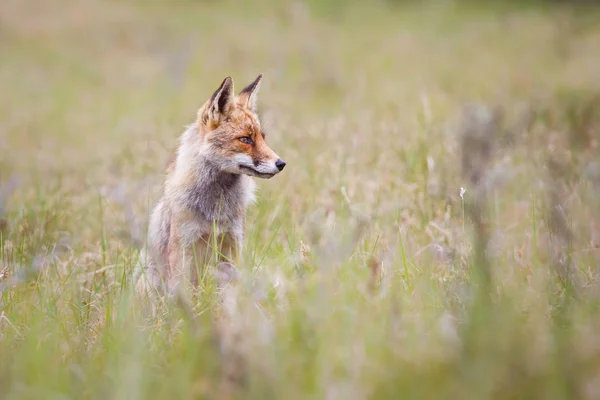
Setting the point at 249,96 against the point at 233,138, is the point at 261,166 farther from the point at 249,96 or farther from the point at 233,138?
the point at 249,96

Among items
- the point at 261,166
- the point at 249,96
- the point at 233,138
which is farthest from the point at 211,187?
the point at 249,96

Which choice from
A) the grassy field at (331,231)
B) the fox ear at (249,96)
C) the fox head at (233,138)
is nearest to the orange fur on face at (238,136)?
the fox head at (233,138)

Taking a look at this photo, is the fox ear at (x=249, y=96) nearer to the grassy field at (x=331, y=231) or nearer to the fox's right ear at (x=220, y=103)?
the fox's right ear at (x=220, y=103)

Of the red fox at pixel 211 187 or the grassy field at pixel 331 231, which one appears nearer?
the grassy field at pixel 331 231

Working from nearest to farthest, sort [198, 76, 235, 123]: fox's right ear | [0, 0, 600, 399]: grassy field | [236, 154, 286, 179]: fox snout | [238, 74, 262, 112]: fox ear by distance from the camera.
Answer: [0, 0, 600, 399]: grassy field → [236, 154, 286, 179]: fox snout → [198, 76, 235, 123]: fox's right ear → [238, 74, 262, 112]: fox ear

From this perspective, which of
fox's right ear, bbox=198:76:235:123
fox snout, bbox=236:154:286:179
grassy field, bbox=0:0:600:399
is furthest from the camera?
fox's right ear, bbox=198:76:235:123

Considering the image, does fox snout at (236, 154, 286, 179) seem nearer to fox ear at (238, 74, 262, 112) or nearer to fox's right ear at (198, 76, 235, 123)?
fox's right ear at (198, 76, 235, 123)

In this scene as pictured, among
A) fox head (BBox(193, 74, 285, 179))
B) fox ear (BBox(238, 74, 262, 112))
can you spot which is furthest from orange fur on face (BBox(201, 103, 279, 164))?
fox ear (BBox(238, 74, 262, 112))

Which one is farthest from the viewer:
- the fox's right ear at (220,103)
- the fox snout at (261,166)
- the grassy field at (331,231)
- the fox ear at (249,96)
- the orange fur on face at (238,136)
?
the fox ear at (249,96)

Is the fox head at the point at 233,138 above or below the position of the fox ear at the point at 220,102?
below

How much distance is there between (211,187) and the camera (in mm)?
5375

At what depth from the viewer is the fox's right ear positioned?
17.4 feet

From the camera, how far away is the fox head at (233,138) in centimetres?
511

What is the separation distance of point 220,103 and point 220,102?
0.03 feet
